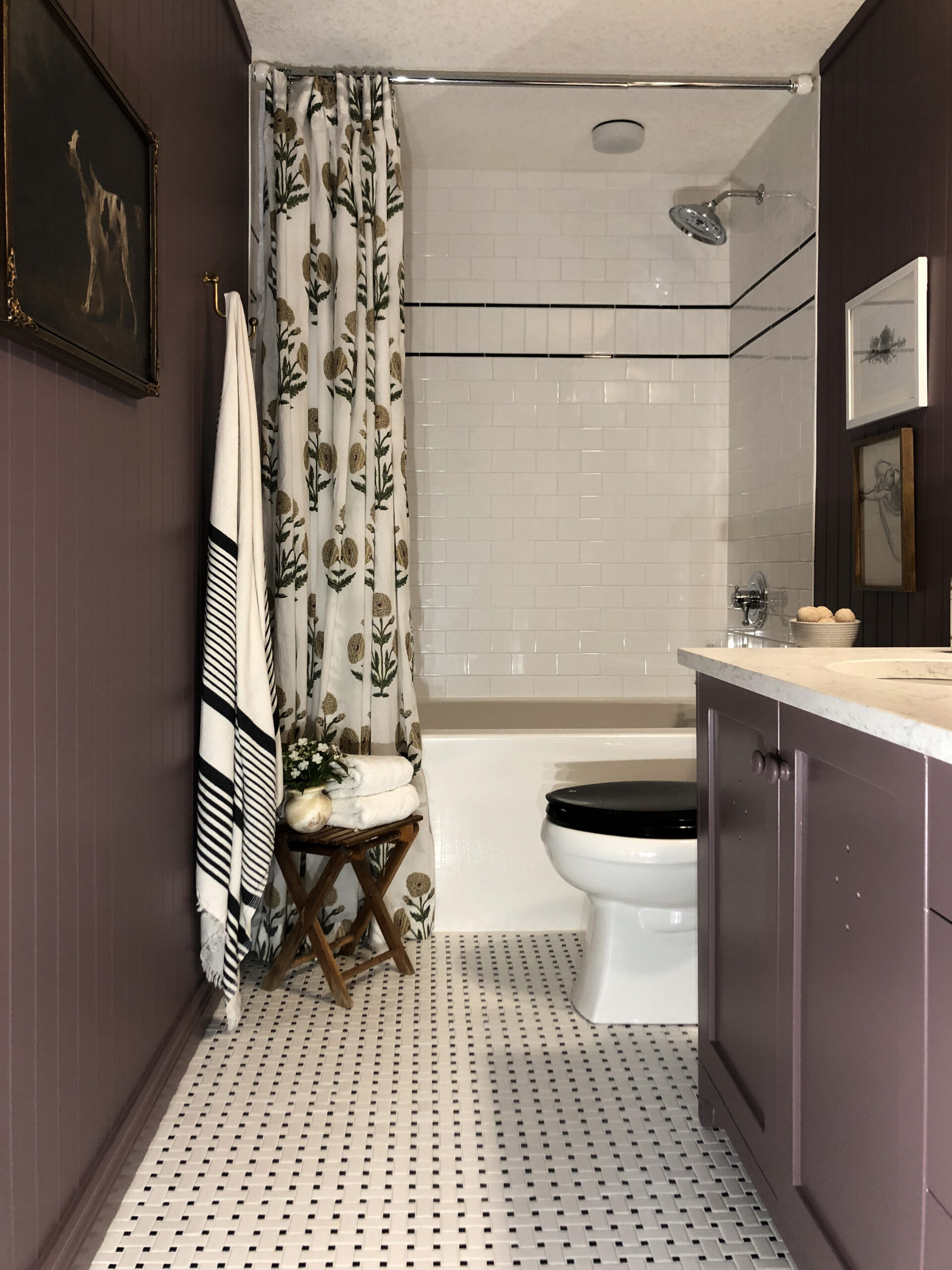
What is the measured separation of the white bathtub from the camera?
115 inches

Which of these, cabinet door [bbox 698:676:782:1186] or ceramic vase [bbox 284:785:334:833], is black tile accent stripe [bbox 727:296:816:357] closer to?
cabinet door [bbox 698:676:782:1186]

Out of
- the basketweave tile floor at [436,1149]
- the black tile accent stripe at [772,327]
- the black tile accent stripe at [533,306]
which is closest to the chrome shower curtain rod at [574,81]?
the black tile accent stripe at [772,327]

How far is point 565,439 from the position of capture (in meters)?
3.74

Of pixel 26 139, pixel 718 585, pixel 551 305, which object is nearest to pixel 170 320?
pixel 26 139

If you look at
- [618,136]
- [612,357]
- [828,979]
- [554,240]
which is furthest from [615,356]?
[828,979]

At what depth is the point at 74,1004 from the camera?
148 centimetres

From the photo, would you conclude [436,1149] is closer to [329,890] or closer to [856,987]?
[329,890]

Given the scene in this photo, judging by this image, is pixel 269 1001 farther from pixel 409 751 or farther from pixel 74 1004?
pixel 74 1004

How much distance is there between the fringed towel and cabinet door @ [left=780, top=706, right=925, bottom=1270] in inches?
50.2

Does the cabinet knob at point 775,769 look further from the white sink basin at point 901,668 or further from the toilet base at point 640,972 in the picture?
the toilet base at point 640,972

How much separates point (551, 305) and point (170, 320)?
2029mm

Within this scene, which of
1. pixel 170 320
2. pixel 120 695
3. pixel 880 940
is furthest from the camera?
pixel 170 320

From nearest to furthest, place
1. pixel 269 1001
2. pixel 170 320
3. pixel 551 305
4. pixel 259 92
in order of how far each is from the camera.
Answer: pixel 170 320 < pixel 269 1001 < pixel 259 92 < pixel 551 305

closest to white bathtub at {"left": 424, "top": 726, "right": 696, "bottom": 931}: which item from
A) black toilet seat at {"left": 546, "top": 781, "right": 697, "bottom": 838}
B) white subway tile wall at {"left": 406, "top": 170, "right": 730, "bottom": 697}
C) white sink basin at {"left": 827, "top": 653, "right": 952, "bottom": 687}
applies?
black toilet seat at {"left": 546, "top": 781, "right": 697, "bottom": 838}
